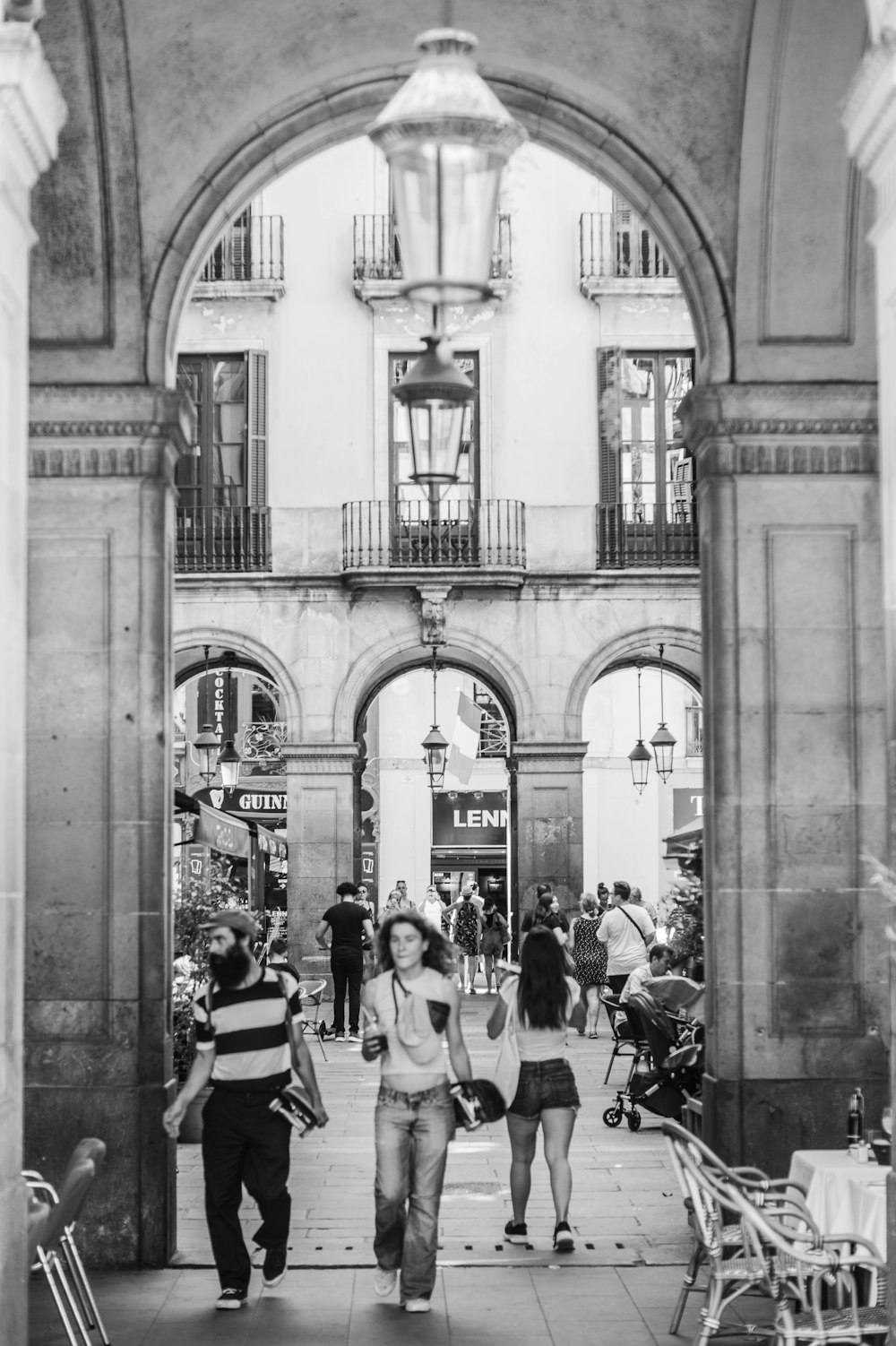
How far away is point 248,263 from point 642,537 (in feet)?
23.5

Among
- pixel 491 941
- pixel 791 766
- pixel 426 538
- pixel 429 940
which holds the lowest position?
pixel 491 941

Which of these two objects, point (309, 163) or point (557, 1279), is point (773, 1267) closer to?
point (557, 1279)

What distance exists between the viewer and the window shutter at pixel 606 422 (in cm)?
2848

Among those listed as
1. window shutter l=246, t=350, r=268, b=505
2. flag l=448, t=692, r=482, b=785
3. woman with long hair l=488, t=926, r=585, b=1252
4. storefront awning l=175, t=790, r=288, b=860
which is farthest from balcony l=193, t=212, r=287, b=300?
woman with long hair l=488, t=926, r=585, b=1252

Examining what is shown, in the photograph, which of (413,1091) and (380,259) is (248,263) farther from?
(413,1091)

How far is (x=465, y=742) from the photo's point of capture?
37062mm

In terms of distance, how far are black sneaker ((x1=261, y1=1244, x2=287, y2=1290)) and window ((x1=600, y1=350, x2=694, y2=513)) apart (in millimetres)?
20902

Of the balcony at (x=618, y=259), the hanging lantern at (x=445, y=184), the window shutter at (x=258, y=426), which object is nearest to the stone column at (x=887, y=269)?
the hanging lantern at (x=445, y=184)

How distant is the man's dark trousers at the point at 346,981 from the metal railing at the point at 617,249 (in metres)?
12.5

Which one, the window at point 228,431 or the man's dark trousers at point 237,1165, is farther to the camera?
the window at point 228,431

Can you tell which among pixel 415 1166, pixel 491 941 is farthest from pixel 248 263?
pixel 415 1166

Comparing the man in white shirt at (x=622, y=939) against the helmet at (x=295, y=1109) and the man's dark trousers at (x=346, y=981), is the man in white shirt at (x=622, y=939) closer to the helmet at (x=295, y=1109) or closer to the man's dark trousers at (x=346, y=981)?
the man's dark trousers at (x=346, y=981)

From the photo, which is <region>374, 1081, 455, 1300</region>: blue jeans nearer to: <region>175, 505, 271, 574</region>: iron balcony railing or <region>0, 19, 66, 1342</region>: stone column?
<region>0, 19, 66, 1342</region>: stone column

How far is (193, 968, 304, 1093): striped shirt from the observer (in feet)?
27.1
